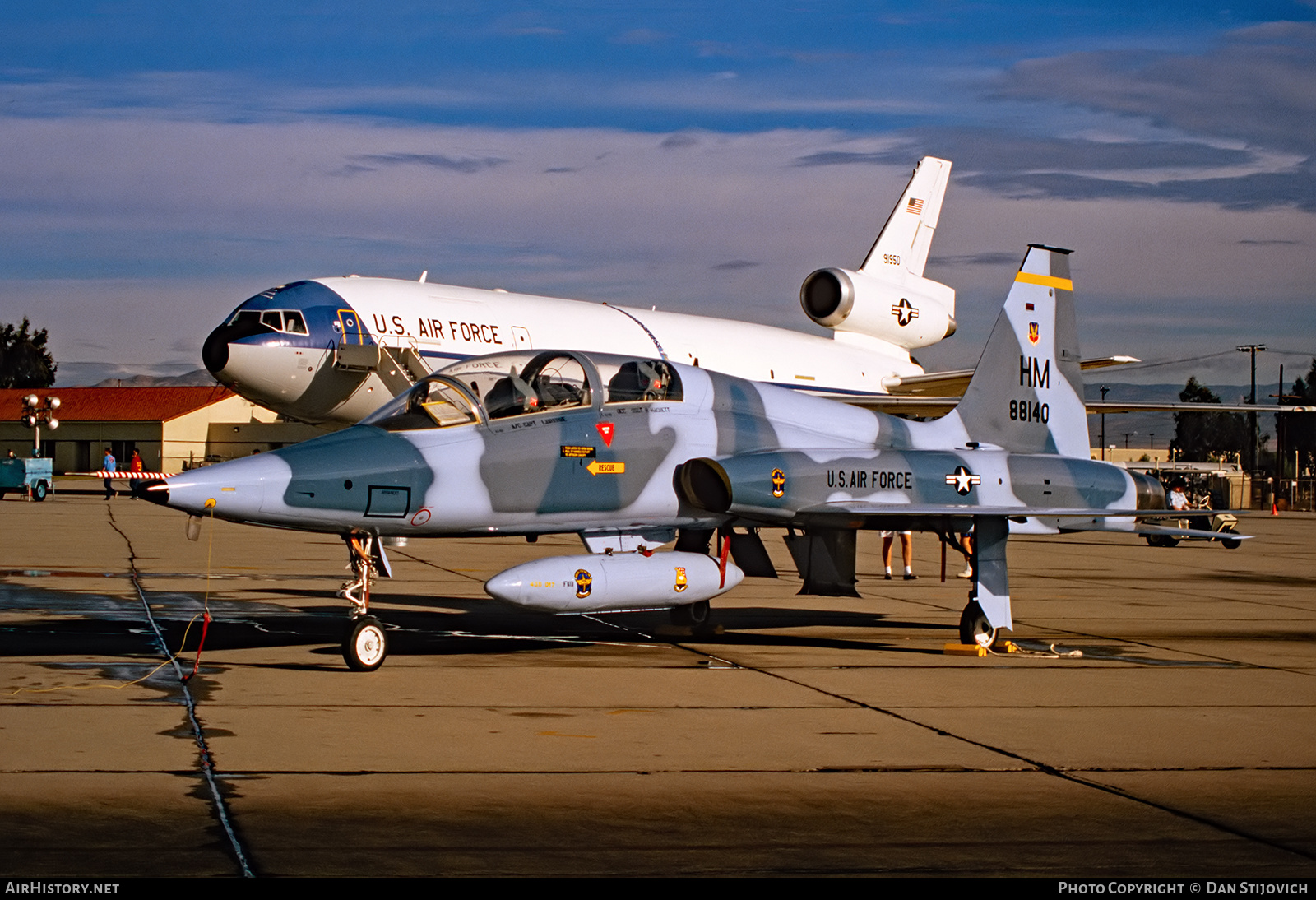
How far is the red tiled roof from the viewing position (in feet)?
265

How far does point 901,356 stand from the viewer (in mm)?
36906

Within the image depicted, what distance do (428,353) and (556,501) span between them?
15245 mm

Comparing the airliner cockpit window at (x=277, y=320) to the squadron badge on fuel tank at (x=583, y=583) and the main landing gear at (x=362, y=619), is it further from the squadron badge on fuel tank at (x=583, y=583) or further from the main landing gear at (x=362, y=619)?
the squadron badge on fuel tank at (x=583, y=583)

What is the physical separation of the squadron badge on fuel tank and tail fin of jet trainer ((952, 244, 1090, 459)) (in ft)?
18.5

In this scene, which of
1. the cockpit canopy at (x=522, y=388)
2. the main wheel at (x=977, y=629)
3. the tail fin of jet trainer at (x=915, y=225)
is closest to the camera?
the cockpit canopy at (x=522, y=388)

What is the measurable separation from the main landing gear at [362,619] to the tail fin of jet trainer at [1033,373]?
6941mm

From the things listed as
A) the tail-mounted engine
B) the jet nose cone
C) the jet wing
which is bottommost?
the jet wing

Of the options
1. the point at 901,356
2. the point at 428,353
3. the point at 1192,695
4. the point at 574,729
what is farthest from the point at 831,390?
the point at 574,729

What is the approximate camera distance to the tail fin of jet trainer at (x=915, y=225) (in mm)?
37250

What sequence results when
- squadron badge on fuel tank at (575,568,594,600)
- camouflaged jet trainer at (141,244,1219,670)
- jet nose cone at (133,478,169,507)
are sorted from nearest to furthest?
jet nose cone at (133,478,169,507) → camouflaged jet trainer at (141,244,1219,670) → squadron badge on fuel tank at (575,568,594,600)

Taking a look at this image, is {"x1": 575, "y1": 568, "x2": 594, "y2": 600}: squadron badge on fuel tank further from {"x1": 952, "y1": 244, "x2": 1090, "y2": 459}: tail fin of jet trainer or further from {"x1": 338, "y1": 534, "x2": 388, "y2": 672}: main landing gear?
{"x1": 952, "y1": 244, "x2": 1090, "y2": 459}: tail fin of jet trainer

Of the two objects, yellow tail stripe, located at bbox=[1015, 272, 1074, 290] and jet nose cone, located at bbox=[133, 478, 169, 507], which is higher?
yellow tail stripe, located at bbox=[1015, 272, 1074, 290]

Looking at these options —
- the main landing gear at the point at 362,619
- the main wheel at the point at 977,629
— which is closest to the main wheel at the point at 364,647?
the main landing gear at the point at 362,619

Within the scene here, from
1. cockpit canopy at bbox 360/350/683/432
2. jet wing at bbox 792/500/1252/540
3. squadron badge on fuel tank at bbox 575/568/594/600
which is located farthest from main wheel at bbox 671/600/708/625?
squadron badge on fuel tank at bbox 575/568/594/600
